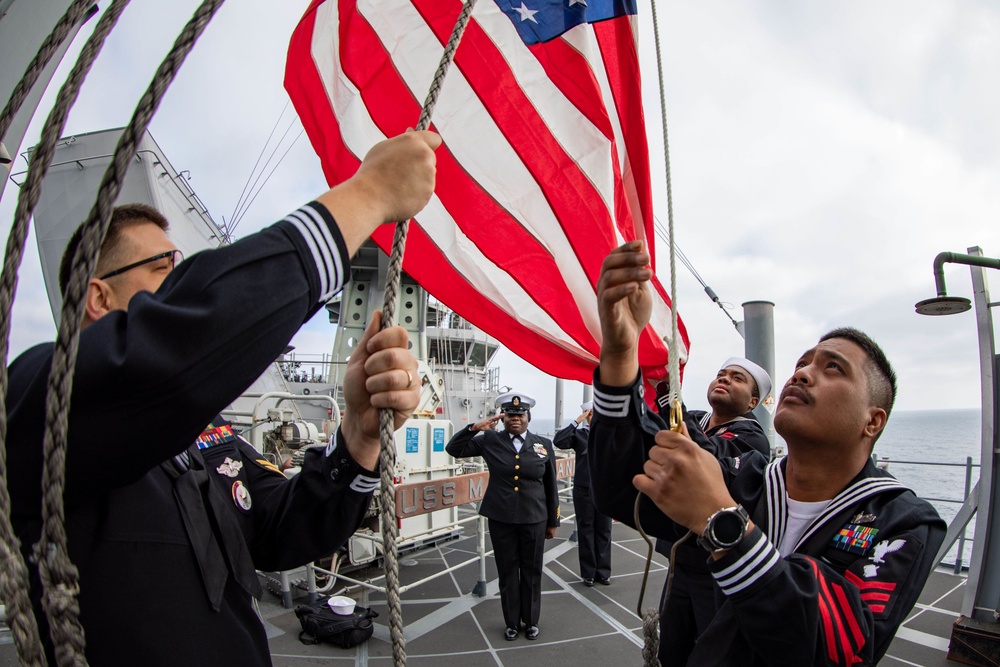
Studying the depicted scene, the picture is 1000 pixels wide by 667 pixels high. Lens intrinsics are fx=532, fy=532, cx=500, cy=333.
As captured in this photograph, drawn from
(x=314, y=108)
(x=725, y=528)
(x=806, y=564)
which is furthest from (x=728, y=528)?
(x=314, y=108)

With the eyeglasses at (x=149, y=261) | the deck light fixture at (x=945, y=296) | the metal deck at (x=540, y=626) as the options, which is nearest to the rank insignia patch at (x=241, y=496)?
the eyeglasses at (x=149, y=261)

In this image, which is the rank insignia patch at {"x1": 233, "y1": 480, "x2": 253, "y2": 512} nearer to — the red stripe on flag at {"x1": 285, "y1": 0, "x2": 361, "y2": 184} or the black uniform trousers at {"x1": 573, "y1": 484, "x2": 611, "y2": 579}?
the red stripe on flag at {"x1": 285, "y1": 0, "x2": 361, "y2": 184}

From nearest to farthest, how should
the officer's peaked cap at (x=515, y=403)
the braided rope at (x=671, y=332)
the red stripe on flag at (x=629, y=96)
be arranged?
the braided rope at (x=671, y=332), the red stripe on flag at (x=629, y=96), the officer's peaked cap at (x=515, y=403)

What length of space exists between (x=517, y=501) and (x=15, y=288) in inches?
177

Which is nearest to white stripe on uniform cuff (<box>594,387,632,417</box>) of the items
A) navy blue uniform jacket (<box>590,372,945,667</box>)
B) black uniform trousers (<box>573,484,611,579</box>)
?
navy blue uniform jacket (<box>590,372,945,667</box>)

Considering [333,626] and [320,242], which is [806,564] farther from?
[333,626]

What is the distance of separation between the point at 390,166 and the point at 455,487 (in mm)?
4348

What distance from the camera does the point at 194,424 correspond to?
70 cm

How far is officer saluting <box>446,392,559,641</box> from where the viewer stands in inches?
174

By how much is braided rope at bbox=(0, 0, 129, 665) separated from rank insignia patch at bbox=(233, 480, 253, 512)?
28.1 inches

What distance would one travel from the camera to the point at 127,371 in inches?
24.9

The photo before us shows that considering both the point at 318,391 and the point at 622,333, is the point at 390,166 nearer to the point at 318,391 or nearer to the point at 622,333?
the point at 622,333

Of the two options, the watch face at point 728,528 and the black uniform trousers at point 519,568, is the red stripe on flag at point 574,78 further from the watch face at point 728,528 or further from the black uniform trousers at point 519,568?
the black uniform trousers at point 519,568

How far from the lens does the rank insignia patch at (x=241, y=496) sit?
4.41 feet
